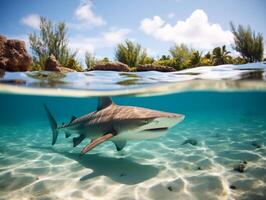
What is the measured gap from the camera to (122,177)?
19.9ft

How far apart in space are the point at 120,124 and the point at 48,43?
1216cm

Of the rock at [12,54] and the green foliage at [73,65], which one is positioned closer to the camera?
the rock at [12,54]

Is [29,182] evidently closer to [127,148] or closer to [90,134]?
[90,134]

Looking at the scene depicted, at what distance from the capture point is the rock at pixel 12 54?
9.84m

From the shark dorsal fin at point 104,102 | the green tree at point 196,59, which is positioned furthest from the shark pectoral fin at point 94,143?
the green tree at point 196,59

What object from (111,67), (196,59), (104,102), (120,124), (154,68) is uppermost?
(196,59)

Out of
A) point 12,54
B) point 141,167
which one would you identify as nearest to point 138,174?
point 141,167

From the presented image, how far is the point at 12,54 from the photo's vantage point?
9.96 meters

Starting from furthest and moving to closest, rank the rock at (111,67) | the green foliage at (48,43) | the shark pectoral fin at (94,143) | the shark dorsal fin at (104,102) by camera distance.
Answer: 1. the green foliage at (48,43)
2. the rock at (111,67)
3. the shark dorsal fin at (104,102)
4. the shark pectoral fin at (94,143)

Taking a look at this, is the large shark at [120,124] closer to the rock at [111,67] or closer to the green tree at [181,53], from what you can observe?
the rock at [111,67]

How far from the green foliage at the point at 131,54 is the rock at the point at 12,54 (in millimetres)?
8070

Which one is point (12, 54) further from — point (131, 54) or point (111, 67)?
point (131, 54)

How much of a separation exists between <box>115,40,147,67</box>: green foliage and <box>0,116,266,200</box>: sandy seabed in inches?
360

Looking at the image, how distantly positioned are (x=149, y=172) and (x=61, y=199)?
2612mm
